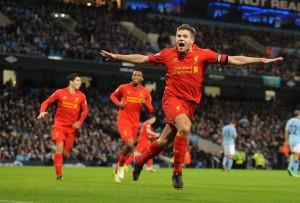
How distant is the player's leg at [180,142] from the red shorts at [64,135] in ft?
17.1

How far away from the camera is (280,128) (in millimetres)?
49625

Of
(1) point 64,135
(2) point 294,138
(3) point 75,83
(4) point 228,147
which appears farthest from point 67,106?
(4) point 228,147

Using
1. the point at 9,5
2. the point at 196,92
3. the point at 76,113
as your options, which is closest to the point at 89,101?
the point at 9,5

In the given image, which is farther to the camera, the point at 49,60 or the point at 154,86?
the point at 154,86

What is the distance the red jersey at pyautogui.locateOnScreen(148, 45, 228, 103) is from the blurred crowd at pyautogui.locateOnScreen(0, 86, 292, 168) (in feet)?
71.6

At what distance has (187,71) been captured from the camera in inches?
482

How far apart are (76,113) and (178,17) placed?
4154cm

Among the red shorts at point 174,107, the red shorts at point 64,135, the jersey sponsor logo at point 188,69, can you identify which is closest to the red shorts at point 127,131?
the red shorts at point 64,135

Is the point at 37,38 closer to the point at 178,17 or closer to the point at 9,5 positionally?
the point at 9,5

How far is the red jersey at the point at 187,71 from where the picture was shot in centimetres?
1221

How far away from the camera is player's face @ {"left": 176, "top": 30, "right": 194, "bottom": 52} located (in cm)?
1195

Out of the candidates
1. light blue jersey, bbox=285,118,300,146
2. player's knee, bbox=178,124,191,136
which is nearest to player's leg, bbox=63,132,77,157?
player's knee, bbox=178,124,191,136

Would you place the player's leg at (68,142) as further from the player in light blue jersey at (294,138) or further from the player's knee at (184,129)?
the player in light blue jersey at (294,138)

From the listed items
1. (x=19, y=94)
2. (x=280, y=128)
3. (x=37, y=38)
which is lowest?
(x=280, y=128)
